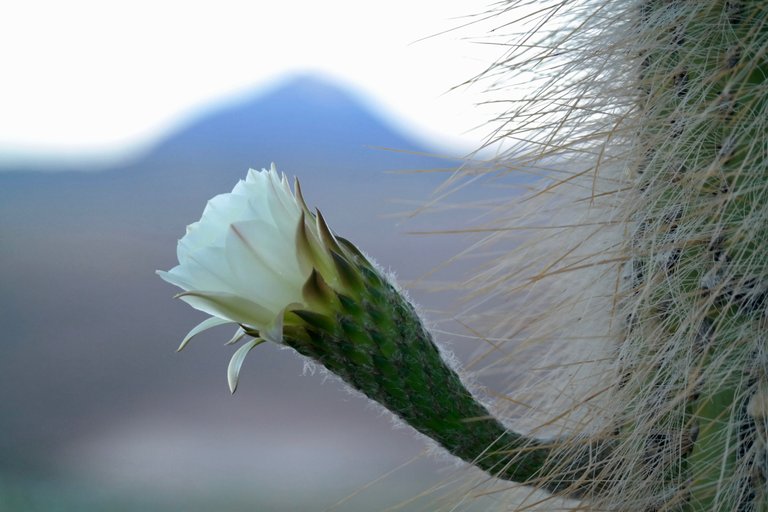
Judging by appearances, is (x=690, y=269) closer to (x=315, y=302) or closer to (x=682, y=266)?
(x=682, y=266)

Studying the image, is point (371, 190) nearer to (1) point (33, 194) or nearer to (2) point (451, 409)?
(1) point (33, 194)

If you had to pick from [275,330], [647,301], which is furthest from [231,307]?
[647,301]

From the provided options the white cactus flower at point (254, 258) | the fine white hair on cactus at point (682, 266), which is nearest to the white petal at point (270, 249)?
the white cactus flower at point (254, 258)

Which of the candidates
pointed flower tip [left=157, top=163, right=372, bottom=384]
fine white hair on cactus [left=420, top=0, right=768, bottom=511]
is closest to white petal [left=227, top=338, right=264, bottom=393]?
pointed flower tip [left=157, top=163, right=372, bottom=384]

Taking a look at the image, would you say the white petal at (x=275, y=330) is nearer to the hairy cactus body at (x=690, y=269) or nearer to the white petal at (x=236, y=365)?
the white petal at (x=236, y=365)

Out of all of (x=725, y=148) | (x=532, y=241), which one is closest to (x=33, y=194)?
(x=532, y=241)

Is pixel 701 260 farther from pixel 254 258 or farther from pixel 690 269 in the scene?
pixel 254 258

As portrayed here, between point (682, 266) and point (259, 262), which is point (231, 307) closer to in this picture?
point (259, 262)

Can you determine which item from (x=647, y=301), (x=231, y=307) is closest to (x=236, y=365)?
(x=231, y=307)

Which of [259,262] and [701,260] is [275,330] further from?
[701,260]
